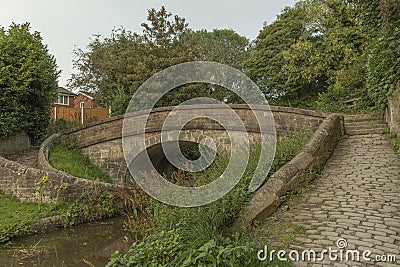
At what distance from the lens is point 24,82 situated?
11562 mm

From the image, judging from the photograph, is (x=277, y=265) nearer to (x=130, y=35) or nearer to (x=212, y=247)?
(x=212, y=247)

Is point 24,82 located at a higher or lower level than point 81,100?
lower

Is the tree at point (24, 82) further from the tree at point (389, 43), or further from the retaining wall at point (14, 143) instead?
the tree at point (389, 43)

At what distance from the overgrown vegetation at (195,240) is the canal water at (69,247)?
111 centimetres

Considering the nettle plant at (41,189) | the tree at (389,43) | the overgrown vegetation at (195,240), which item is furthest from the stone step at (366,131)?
the nettle plant at (41,189)

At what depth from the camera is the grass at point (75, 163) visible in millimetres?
10766

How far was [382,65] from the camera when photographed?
6.57 m

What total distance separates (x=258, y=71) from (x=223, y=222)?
17.5 meters

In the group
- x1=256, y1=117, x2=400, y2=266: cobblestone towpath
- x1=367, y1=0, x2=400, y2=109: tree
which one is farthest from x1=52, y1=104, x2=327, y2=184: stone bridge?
x1=256, y1=117, x2=400, y2=266: cobblestone towpath

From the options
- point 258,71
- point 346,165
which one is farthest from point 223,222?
point 258,71

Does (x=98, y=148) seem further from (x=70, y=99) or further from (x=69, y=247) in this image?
(x=70, y=99)

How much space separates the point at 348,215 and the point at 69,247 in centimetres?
500

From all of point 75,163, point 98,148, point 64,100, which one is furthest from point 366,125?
point 64,100

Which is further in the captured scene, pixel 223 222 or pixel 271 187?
pixel 271 187
